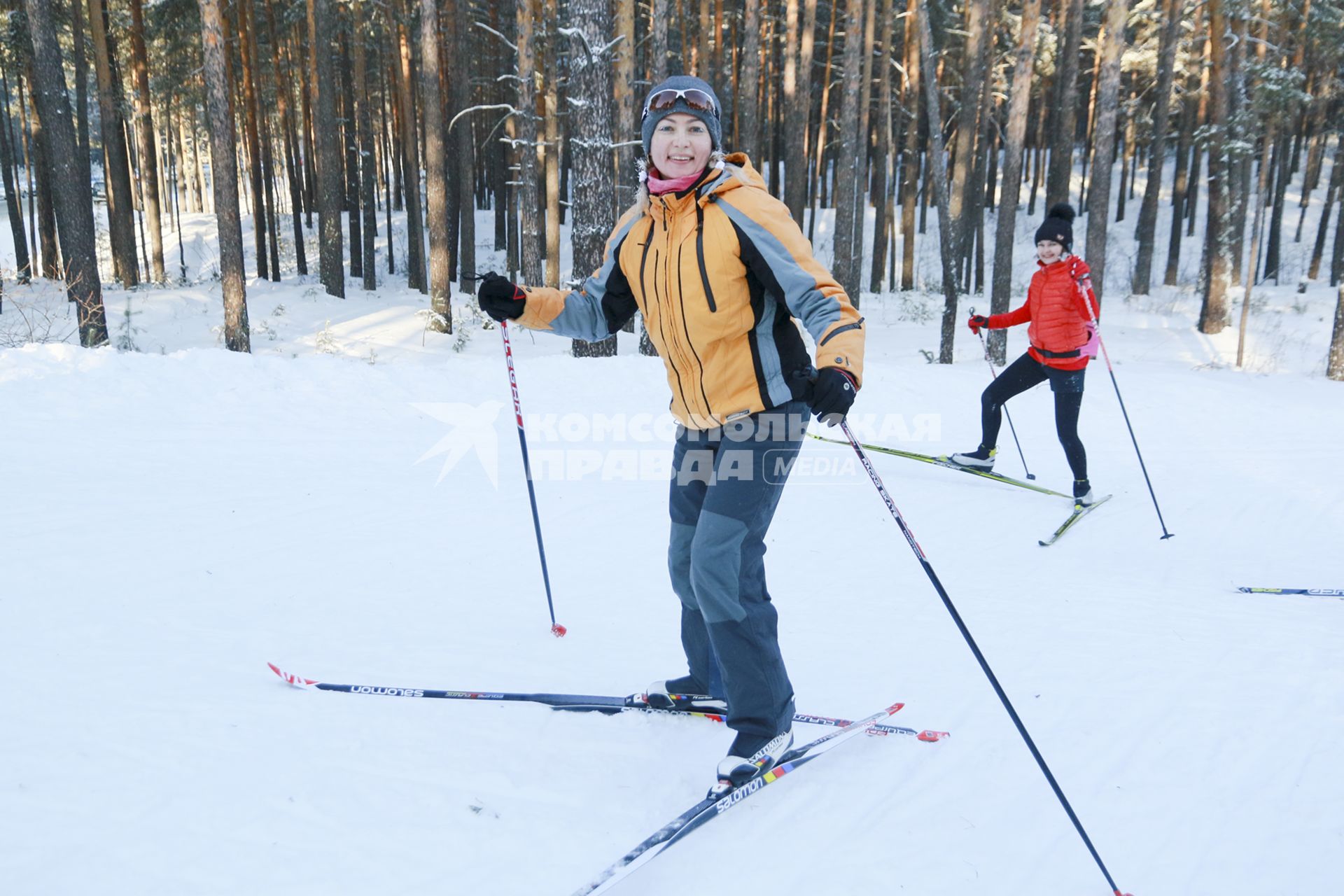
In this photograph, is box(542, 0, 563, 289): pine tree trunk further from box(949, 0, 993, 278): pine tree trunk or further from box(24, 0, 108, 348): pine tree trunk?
box(949, 0, 993, 278): pine tree trunk

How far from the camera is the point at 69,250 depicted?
1178 centimetres

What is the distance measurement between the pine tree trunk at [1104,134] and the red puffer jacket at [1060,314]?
8204 millimetres

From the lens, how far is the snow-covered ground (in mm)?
2332

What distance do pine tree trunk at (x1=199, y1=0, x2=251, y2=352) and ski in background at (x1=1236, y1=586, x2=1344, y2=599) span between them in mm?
12091

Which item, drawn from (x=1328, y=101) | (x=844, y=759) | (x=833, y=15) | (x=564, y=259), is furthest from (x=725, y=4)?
(x=844, y=759)

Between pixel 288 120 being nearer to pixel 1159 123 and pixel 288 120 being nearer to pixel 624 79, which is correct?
pixel 624 79

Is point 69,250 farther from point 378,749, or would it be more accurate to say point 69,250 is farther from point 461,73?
point 378,749

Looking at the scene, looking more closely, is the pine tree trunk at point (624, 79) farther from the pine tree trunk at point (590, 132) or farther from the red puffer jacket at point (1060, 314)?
the red puffer jacket at point (1060, 314)

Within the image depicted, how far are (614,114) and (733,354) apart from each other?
12.4 meters

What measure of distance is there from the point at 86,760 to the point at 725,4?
91.5ft

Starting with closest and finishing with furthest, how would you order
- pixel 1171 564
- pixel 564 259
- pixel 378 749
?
pixel 378 749
pixel 1171 564
pixel 564 259

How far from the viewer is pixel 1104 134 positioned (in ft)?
45.8

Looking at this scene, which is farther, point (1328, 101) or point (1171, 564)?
point (1328, 101)

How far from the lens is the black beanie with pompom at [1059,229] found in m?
6.23
